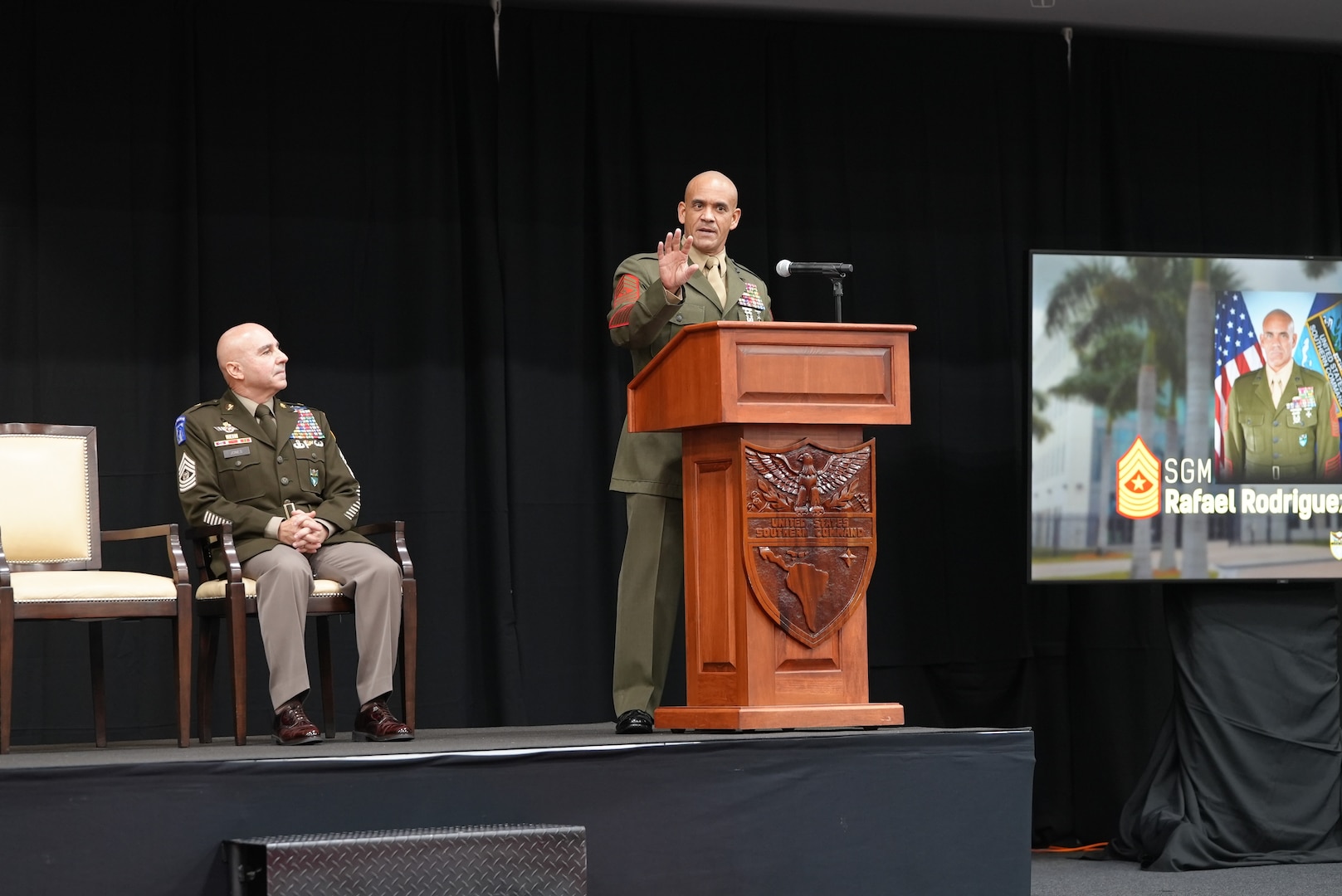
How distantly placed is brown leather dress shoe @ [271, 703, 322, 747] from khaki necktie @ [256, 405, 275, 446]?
2.63 feet

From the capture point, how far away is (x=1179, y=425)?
5.34 metres

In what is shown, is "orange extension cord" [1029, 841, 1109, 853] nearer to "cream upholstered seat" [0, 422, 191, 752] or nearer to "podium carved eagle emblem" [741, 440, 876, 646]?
"podium carved eagle emblem" [741, 440, 876, 646]

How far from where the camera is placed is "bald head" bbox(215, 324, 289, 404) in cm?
427

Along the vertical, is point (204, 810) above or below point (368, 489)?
below

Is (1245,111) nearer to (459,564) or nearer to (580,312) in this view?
(580,312)

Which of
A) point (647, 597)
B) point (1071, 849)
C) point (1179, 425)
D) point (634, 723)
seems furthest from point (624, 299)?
point (1071, 849)

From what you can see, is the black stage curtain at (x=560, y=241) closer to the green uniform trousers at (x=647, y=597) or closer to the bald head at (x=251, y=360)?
the bald head at (x=251, y=360)

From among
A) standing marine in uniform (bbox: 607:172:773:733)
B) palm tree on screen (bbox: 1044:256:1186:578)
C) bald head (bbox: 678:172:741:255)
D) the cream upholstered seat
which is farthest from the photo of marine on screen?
the cream upholstered seat

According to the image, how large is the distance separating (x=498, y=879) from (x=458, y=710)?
94.5 inches

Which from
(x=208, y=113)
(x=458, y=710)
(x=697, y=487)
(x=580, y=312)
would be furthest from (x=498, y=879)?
(x=208, y=113)

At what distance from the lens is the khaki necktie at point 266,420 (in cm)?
428

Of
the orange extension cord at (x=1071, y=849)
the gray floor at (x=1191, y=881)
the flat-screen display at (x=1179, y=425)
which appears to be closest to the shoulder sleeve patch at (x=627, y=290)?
the flat-screen display at (x=1179, y=425)

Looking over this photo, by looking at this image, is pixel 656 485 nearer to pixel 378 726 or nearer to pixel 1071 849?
pixel 378 726

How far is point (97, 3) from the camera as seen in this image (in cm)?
529
